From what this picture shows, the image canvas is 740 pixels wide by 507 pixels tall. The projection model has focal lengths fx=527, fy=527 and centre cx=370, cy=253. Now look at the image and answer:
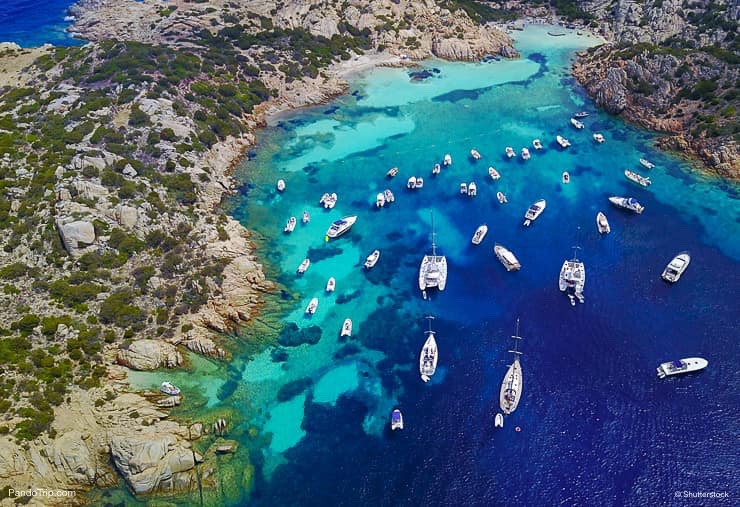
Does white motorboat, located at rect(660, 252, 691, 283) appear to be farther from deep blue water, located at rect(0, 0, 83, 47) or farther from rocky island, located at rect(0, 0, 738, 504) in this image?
deep blue water, located at rect(0, 0, 83, 47)

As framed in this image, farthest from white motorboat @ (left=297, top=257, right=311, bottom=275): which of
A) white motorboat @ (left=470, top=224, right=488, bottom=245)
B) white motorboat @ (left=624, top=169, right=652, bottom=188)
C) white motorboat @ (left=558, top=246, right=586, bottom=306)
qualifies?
white motorboat @ (left=624, top=169, right=652, bottom=188)

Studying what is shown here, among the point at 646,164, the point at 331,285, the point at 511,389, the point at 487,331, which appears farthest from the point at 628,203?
the point at 331,285

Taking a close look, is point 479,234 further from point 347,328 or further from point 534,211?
point 347,328

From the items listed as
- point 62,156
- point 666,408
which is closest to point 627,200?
point 666,408

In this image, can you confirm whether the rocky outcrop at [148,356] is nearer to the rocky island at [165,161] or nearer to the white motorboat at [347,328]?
the rocky island at [165,161]

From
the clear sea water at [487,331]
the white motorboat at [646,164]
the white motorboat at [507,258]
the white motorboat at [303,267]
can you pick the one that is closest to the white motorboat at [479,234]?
the clear sea water at [487,331]
